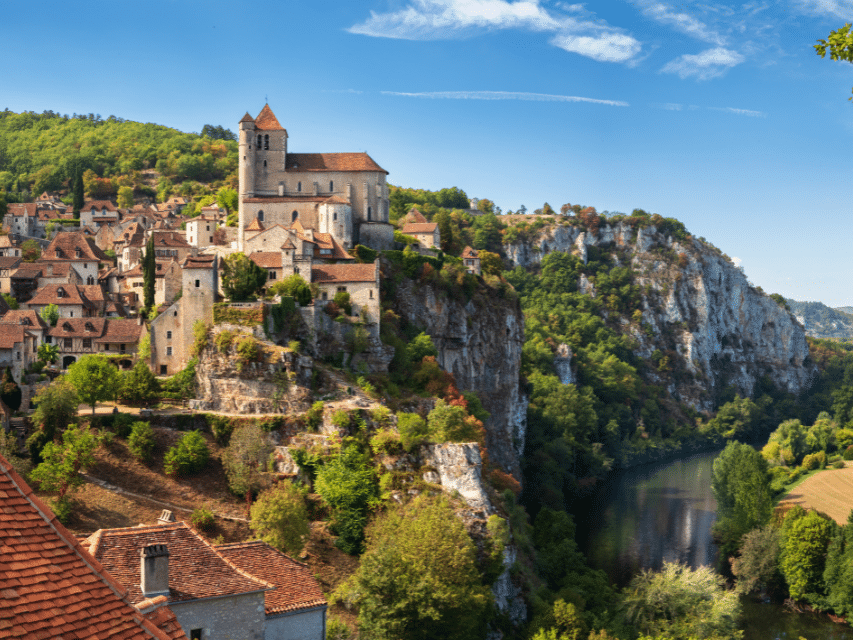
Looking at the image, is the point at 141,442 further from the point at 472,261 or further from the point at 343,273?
the point at 472,261

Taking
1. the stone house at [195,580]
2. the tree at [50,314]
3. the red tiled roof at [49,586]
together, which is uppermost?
the red tiled roof at [49,586]

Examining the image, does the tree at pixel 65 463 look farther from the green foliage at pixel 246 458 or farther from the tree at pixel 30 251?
the tree at pixel 30 251

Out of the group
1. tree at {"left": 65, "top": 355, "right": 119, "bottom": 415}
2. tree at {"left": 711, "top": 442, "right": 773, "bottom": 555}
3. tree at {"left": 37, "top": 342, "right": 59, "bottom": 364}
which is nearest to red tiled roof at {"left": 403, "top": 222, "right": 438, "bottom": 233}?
tree at {"left": 711, "top": 442, "right": 773, "bottom": 555}

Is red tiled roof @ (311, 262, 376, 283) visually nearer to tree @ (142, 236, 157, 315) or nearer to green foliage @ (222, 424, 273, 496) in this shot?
tree @ (142, 236, 157, 315)

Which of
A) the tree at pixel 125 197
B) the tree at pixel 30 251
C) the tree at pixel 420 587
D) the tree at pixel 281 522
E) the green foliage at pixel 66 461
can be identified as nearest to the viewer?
the tree at pixel 420 587

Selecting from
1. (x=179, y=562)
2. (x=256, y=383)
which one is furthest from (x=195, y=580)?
(x=256, y=383)

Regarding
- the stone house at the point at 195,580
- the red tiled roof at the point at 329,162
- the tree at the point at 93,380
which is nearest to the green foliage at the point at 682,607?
the stone house at the point at 195,580

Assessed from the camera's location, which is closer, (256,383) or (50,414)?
(50,414)
